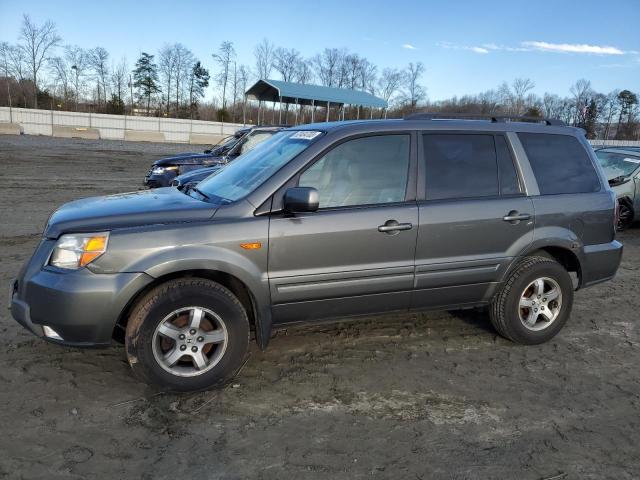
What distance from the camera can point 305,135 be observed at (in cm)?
413

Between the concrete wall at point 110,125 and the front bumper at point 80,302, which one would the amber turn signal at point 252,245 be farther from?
the concrete wall at point 110,125

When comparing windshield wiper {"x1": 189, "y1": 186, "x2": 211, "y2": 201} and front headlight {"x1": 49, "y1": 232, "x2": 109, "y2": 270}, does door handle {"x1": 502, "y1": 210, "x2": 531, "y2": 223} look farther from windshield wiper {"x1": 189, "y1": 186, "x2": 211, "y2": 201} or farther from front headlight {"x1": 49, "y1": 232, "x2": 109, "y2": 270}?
front headlight {"x1": 49, "y1": 232, "x2": 109, "y2": 270}

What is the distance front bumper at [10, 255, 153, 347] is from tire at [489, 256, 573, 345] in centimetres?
295

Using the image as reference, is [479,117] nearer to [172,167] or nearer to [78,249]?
[78,249]

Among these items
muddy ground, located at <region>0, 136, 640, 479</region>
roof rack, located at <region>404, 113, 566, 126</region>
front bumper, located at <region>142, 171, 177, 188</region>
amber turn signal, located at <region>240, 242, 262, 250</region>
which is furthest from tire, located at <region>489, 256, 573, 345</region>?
front bumper, located at <region>142, 171, 177, 188</region>

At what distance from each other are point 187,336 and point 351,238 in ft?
4.40

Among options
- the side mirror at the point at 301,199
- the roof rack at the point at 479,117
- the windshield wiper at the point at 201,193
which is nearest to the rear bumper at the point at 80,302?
the windshield wiper at the point at 201,193

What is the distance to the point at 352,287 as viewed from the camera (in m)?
3.84

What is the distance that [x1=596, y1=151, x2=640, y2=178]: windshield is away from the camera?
10500 mm

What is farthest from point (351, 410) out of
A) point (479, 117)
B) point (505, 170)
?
point (479, 117)

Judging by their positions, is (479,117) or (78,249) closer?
(78,249)

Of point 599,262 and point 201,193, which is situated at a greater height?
point 201,193

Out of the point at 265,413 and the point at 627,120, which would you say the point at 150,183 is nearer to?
the point at 265,413

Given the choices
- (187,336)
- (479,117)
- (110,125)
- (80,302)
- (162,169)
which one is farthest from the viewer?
(110,125)
